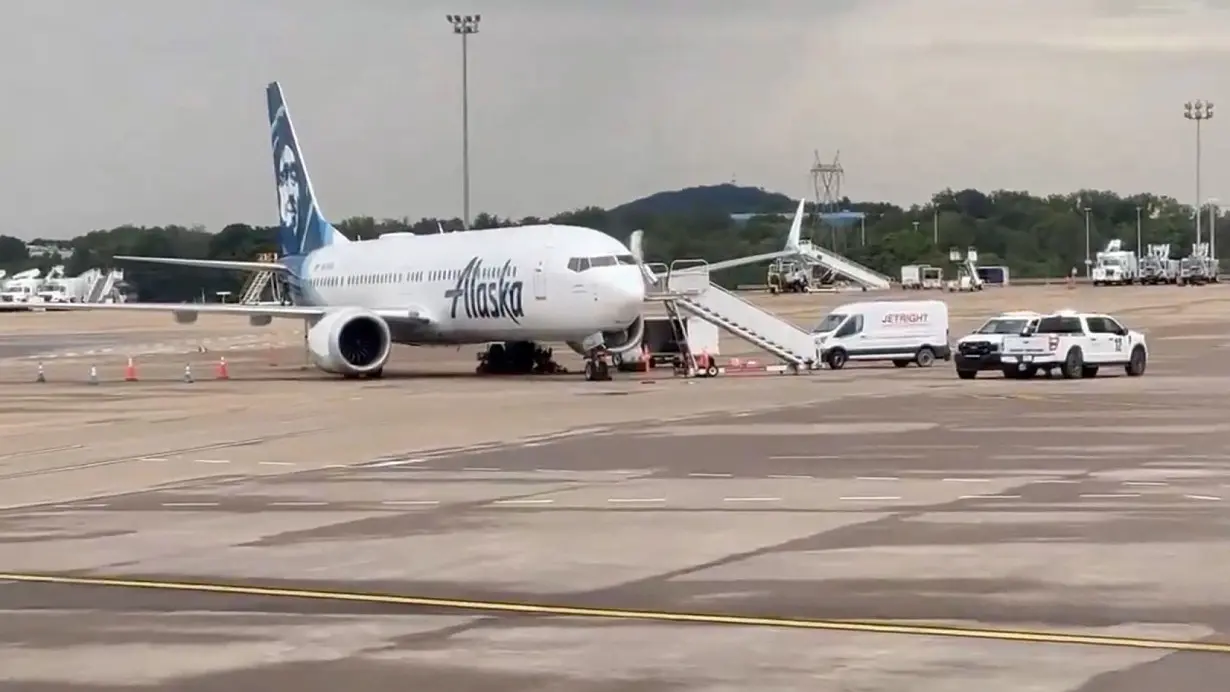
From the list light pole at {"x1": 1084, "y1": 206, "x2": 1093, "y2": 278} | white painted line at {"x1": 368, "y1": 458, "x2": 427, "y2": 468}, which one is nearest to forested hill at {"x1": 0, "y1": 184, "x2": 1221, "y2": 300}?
light pole at {"x1": 1084, "y1": 206, "x2": 1093, "y2": 278}

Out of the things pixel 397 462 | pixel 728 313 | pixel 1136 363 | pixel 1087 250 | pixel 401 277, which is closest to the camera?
pixel 397 462

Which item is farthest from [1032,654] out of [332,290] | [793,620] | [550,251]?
[332,290]

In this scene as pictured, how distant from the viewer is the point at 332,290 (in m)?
60.7

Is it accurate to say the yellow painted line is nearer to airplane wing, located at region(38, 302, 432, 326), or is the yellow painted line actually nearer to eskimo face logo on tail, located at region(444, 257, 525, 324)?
eskimo face logo on tail, located at region(444, 257, 525, 324)

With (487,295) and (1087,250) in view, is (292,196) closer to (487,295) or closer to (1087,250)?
(487,295)

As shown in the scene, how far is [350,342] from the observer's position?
172 feet

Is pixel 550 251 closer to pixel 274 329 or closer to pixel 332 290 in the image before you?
pixel 332 290

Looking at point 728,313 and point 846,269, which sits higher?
point 846,269

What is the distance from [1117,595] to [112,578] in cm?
796

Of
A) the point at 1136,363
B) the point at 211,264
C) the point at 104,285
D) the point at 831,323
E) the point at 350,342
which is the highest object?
the point at 104,285

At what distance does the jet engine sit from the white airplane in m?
0.04

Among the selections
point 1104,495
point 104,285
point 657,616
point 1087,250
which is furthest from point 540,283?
point 1087,250

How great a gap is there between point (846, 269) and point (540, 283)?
91.0 metres

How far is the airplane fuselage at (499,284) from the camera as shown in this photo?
47.5 metres
